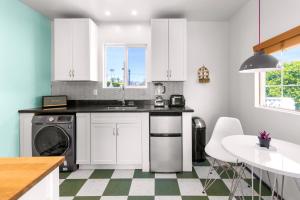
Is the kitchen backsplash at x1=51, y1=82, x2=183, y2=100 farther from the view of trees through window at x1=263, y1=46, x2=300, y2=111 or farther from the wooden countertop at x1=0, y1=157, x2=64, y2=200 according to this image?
the wooden countertop at x1=0, y1=157, x2=64, y2=200

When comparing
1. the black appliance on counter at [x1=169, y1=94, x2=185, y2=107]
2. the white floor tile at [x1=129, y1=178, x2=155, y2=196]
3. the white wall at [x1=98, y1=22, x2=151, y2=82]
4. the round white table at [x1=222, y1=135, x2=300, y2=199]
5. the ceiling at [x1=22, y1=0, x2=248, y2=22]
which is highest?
the ceiling at [x1=22, y1=0, x2=248, y2=22]

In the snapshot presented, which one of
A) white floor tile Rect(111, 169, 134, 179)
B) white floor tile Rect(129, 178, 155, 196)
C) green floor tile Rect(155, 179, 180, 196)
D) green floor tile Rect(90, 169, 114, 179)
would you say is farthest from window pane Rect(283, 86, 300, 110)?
green floor tile Rect(90, 169, 114, 179)

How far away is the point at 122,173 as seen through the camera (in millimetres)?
3000

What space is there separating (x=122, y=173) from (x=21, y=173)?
88.5 inches

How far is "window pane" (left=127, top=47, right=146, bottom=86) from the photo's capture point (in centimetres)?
381

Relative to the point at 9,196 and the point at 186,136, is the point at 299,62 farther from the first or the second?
the point at 9,196

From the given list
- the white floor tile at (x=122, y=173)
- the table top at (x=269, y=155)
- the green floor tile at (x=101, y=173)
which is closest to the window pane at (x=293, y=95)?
the table top at (x=269, y=155)

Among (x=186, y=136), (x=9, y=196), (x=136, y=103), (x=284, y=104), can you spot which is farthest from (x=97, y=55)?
(x=9, y=196)

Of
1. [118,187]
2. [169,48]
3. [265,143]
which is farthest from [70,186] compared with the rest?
[169,48]

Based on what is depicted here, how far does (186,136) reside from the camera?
2.99 metres

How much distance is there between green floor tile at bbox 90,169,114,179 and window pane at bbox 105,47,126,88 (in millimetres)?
1539

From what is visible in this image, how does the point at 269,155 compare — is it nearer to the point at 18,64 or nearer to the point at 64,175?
the point at 64,175

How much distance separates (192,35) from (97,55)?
182 centimetres

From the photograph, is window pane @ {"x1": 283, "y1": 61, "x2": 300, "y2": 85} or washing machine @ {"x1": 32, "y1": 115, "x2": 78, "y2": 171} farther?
washing machine @ {"x1": 32, "y1": 115, "x2": 78, "y2": 171}
